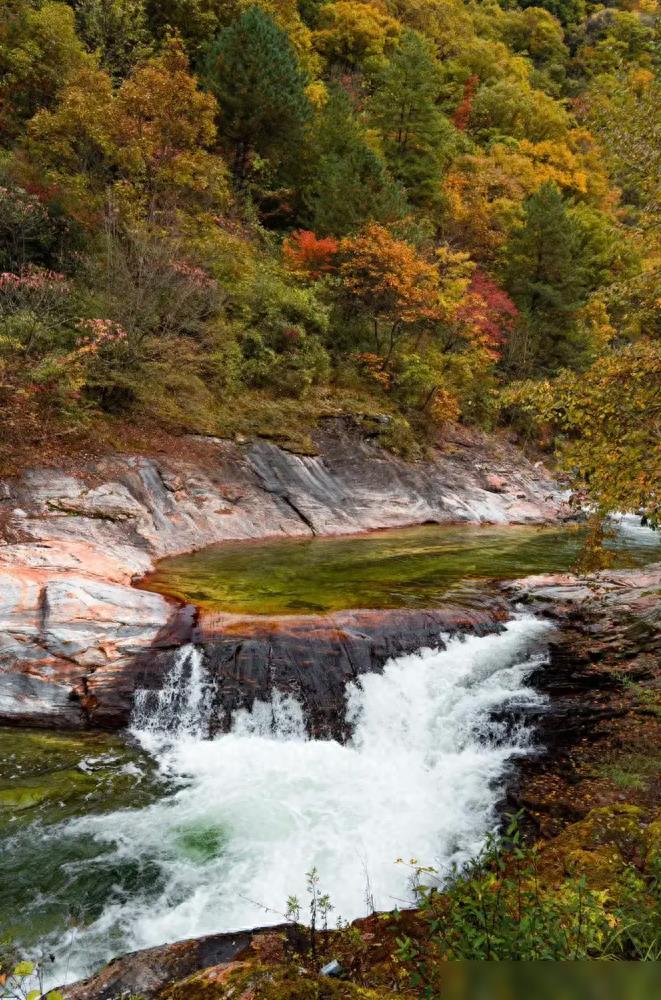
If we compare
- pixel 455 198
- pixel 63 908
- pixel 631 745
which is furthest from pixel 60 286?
pixel 455 198

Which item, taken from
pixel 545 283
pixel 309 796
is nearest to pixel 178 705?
pixel 309 796

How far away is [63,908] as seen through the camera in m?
5.26

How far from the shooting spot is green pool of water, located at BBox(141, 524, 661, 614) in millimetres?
10414

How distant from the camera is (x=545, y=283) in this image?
1248 inches

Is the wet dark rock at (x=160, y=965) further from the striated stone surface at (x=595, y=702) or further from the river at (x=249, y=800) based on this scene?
the striated stone surface at (x=595, y=702)

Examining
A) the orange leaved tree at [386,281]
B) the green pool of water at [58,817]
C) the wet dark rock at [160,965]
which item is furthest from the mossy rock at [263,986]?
the orange leaved tree at [386,281]

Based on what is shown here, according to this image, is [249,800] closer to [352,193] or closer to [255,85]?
[352,193]

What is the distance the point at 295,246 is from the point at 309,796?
69.9 ft

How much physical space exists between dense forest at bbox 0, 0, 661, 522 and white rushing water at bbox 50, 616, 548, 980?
3667 millimetres

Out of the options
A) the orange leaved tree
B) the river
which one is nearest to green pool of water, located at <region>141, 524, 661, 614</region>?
the river

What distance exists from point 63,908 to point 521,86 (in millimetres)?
55588

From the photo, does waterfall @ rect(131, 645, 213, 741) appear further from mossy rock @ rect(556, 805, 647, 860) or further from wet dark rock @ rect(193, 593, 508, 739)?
mossy rock @ rect(556, 805, 647, 860)

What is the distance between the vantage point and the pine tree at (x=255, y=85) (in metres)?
24.4

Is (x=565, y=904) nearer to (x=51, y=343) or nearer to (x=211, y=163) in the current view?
(x=51, y=343)
